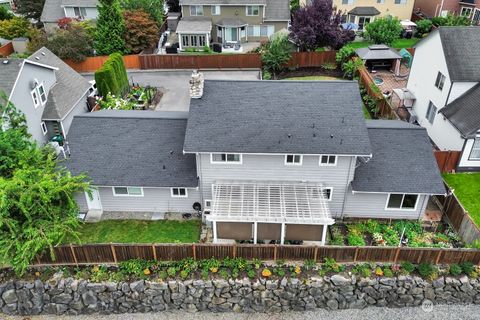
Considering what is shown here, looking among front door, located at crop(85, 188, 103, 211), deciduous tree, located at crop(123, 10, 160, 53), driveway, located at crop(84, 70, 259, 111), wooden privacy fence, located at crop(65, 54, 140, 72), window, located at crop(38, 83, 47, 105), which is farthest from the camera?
deciduous tree, located at crop(123, 10, 160, 53)

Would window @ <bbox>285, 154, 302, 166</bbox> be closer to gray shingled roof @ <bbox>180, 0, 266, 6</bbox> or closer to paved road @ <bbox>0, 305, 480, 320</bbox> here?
paved road @ <bbox>0, 305, 480, 320</bbox>

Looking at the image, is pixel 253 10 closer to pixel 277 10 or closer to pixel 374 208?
pixel 277 10

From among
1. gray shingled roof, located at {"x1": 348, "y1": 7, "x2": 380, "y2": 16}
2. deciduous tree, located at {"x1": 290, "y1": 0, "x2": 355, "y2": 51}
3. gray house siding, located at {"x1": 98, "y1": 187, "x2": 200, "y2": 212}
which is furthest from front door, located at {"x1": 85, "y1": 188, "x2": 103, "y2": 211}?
gray shingled roof, located at {"x1": 348, "y1": 7, "x2": 380, "y2": 16}

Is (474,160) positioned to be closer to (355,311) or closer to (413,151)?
(413,151)

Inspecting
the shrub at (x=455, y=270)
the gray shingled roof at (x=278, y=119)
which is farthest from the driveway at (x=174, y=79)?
the shrub at (x=455, y=270)

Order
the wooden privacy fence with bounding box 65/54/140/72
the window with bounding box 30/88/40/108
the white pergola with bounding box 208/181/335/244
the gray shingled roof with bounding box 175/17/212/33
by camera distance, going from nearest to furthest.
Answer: the white pergola with bounding box 208/181/335/244, the window with bounding box 30/88/40/108, the wooden privacy fence with bounding box 65/54/140/72, the gray shingled roof with bounding box 175/17/212/33

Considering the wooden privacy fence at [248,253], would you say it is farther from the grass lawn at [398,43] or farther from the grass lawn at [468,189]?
the grass lawn at [398,43]

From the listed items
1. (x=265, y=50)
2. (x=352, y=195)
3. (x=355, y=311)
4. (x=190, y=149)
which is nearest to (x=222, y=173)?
(x=190, y=149)
